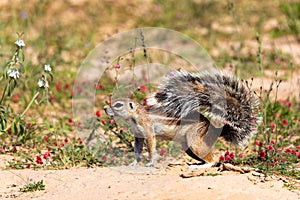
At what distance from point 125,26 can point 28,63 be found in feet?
11.2

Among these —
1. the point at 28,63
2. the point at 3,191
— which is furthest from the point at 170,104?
the point at 28,63

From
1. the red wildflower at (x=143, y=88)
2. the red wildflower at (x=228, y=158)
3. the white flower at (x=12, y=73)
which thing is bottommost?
the red wildflower at (x=228, y=158)

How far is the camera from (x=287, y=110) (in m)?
7.25

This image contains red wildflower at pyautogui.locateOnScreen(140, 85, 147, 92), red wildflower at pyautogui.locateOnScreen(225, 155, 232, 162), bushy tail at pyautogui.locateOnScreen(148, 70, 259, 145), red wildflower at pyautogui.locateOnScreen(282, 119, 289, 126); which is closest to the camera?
bushy tail at pyautogui.locateOnScreen(148, 70, 259, 145)

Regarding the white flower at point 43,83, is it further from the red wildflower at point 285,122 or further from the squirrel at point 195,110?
the red wildflower at point 285,122

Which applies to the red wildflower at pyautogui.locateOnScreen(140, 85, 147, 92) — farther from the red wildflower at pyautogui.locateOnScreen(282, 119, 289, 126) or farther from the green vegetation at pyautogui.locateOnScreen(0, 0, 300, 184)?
the red wildflower at pyautogui.locateOnScreen(282, 119, 289, 126)

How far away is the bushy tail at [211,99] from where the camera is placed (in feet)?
17.5

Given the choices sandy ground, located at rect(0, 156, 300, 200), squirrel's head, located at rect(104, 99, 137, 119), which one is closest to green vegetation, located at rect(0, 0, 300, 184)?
sandy ground, located at rect(0, 156, 300, 200)

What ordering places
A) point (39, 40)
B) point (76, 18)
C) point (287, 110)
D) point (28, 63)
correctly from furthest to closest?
point (76, 18) → point (39, 40) → point (28, 63) → point (287, 110)

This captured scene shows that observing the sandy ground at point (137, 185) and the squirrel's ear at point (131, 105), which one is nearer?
the sandy ground at point (137, 185)

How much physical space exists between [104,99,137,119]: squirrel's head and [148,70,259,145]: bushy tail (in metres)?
0.25

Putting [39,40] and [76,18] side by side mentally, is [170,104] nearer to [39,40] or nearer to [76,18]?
[39,40]

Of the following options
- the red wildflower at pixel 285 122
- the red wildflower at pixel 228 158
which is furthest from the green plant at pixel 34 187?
the red wildflower at pixel 285 122

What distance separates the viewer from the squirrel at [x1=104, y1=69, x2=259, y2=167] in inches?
210
